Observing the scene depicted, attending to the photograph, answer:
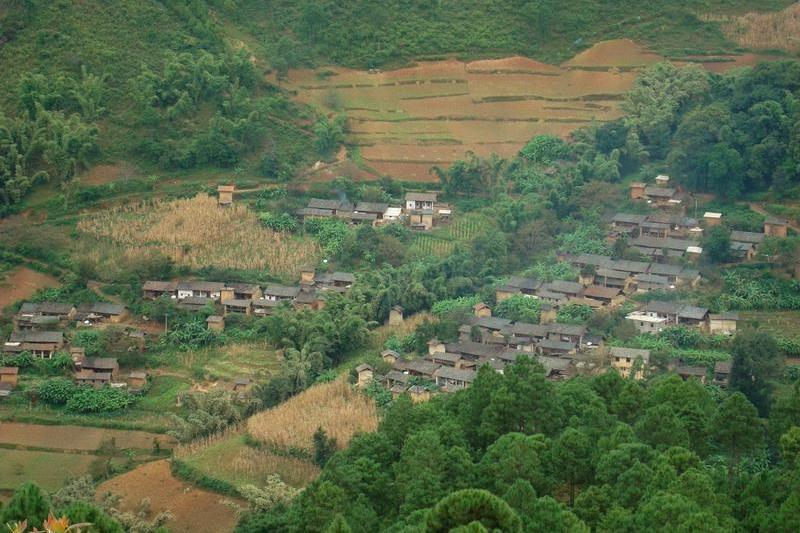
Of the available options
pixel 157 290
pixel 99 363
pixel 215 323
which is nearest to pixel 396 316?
pixel 215 323

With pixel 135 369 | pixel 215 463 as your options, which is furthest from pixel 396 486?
pixel 135 369

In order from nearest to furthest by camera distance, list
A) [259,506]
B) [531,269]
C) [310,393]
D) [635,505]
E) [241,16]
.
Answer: [635,505]
[259,506]
[310,393]
[531,269]
[241,16]

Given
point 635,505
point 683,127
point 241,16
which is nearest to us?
point 635,505

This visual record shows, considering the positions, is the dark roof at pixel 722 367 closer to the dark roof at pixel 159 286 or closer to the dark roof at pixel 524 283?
the dark roof at pixel 524 283

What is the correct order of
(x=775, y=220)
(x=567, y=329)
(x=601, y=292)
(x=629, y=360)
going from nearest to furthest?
(x=629, y=360) < (x=567, y=329) < (x=601, y=292) < (x=775, y=220)

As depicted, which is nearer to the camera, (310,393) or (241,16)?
(310,393)

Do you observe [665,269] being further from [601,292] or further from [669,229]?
[669,229]

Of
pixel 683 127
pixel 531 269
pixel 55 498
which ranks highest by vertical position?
pixel 683 127

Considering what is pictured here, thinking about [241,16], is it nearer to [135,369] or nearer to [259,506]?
[135,369]
